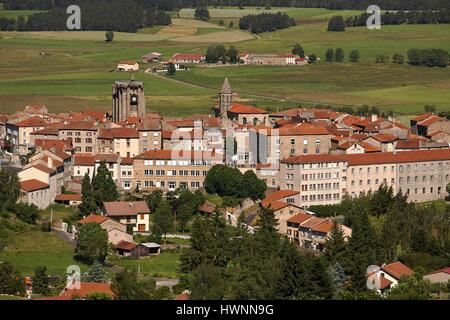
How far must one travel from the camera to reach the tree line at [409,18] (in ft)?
498

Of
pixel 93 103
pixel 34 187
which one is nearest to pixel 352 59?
pixel 93 103

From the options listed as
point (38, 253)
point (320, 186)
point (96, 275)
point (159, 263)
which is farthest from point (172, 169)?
point (96, 275)

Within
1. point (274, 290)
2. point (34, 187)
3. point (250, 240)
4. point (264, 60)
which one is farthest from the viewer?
point (264, 60)

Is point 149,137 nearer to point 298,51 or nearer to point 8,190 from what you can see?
point 8,190

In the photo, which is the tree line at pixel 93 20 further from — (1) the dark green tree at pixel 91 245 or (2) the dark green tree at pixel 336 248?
(2) the dark green tree at pixel 336 248

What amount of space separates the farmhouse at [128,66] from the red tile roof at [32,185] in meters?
62.1

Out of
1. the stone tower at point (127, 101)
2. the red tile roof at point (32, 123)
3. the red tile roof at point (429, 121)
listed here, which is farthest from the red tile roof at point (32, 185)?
the red tile roof at point (429, 121)

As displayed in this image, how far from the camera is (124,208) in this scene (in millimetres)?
51719

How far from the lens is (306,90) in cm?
10656

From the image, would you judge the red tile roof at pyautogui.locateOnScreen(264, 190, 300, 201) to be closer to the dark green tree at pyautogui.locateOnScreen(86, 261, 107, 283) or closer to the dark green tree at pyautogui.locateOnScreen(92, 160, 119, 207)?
the dark green tree at pyautogui.locateOnScreen(92, 160, 119, 207)

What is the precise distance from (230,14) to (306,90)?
66.1 meters

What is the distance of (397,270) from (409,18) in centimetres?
11523

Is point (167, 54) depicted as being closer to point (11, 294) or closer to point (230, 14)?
point (230, 14)

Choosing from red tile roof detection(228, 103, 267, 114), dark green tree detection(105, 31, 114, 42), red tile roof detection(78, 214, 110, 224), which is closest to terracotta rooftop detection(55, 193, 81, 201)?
red tile roof detection(78, 214, 110, 224)
